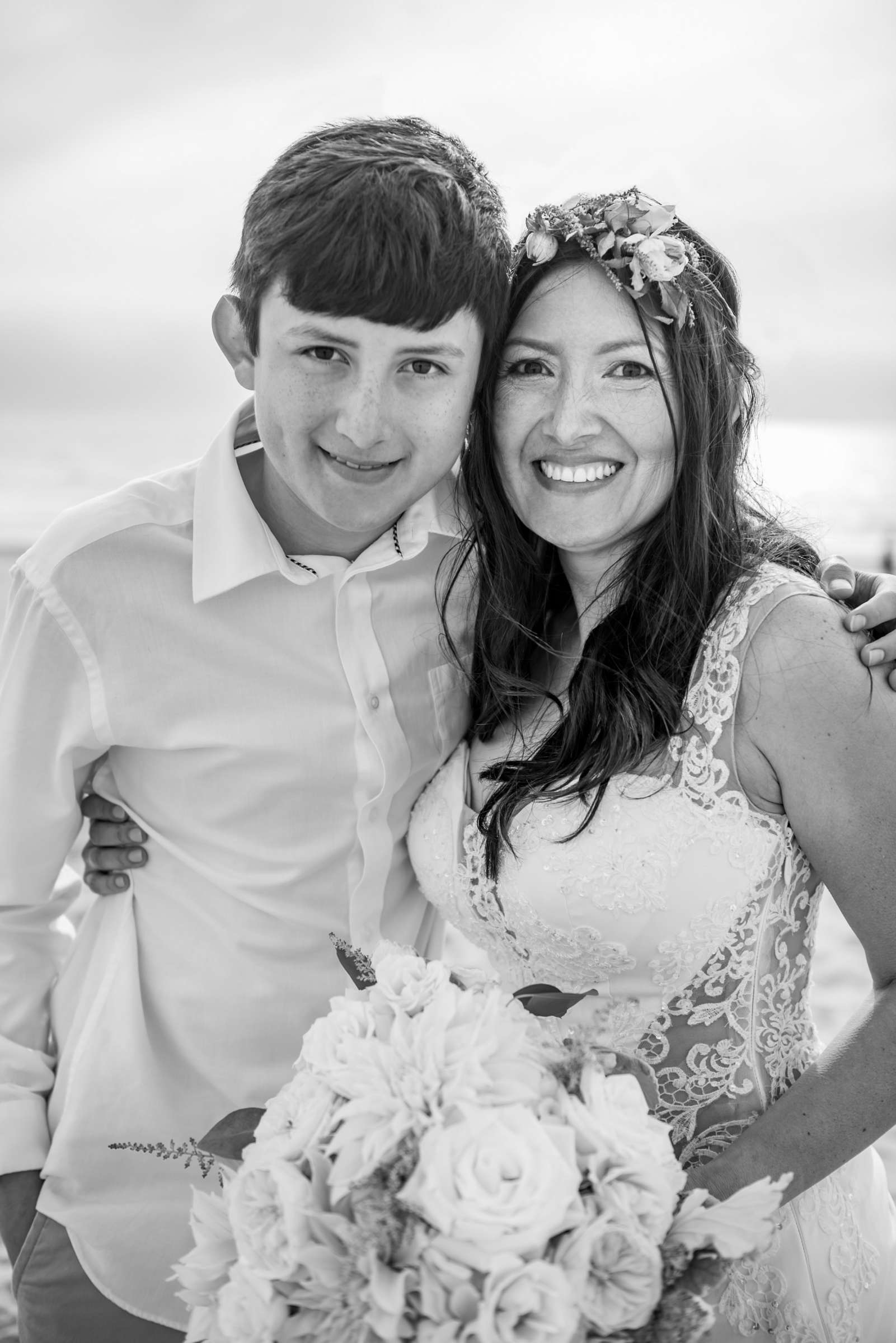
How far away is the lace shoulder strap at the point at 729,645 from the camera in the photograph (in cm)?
197

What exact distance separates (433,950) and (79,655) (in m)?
1.09

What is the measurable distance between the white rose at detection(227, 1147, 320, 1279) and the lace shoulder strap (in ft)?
3.60

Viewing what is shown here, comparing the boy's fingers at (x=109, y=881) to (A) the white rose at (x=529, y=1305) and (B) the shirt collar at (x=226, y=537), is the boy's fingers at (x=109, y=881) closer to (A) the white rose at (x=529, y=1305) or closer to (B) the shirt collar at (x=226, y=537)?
(B) the shirt collar at (x=226, y=537)

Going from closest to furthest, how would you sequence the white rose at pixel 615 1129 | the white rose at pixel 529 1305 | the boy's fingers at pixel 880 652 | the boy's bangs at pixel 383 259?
the white rose at pixel 529 1305 → the white rose at pixel 615 1129 → the boy's bangs at pixel 383 259 → the boy's fingers at pixel 880 652

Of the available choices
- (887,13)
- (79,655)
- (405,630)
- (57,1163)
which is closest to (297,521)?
(405,630)

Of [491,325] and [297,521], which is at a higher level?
[491,325]

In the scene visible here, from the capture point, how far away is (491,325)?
199cm

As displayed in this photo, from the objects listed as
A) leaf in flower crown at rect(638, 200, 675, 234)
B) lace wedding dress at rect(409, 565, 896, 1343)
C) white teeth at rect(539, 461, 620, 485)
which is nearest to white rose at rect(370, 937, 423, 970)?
lace wedding dress at rect(409, 565, 896, 1343)

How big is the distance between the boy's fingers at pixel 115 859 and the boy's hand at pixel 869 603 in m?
1.43

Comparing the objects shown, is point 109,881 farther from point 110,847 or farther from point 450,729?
point 450,729

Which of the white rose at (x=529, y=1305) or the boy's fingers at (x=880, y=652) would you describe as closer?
the white rose at (x=529, y=1305)

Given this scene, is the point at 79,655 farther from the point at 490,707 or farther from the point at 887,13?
the point at 887,13

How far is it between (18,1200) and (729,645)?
1.69m

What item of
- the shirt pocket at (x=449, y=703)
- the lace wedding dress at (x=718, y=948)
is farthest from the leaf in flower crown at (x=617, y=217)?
the shirt pocket at (x=449, y=703)
